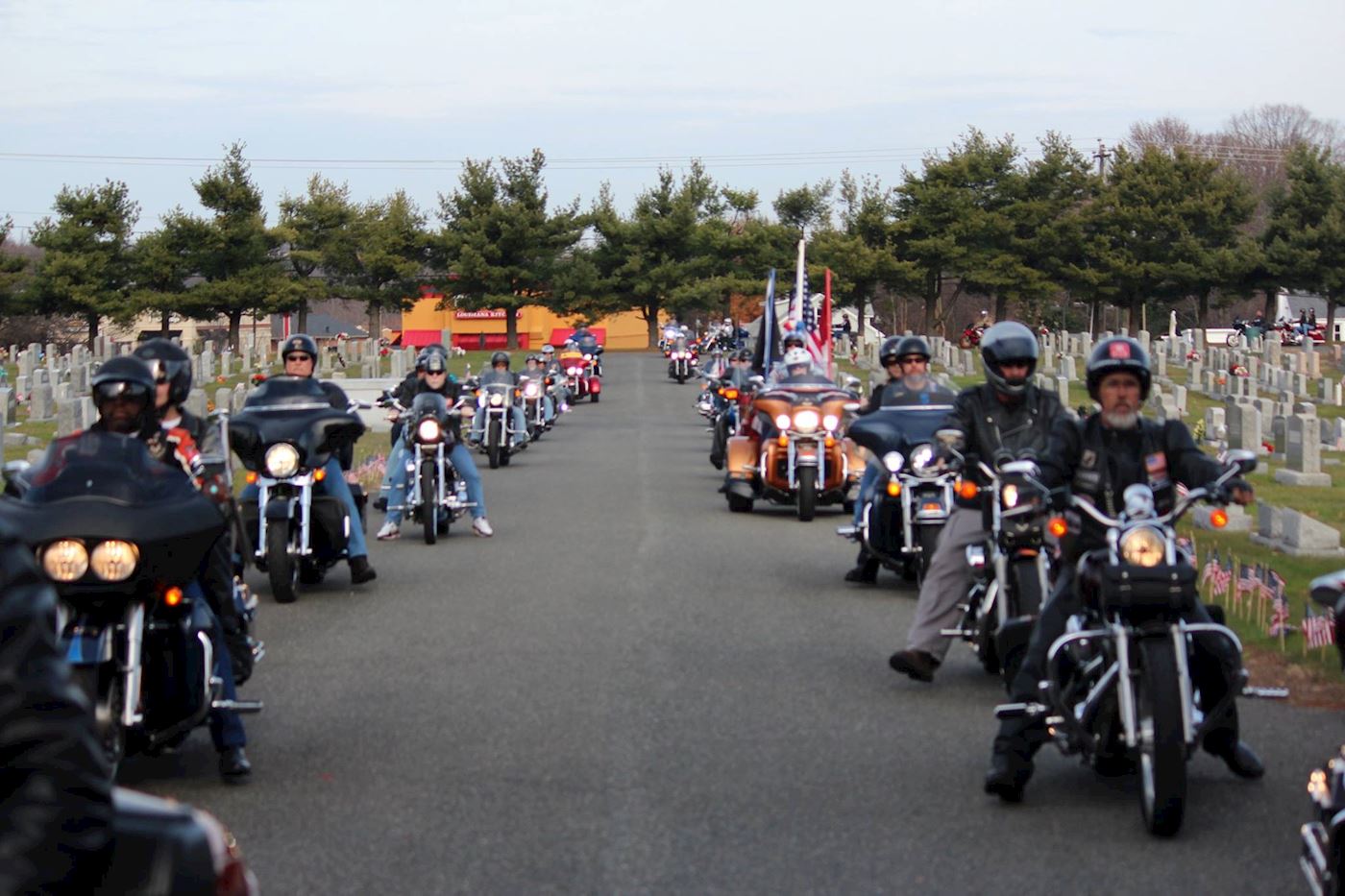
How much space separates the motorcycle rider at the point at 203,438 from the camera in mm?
7676

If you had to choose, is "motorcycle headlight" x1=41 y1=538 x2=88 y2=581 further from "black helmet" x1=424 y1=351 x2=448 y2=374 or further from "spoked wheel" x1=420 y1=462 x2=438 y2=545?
"black helmet" x1=424 y1=351 x2=448 y2=374

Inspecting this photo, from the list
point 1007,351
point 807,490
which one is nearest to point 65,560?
point 1007,351

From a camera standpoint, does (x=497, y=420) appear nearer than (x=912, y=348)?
No

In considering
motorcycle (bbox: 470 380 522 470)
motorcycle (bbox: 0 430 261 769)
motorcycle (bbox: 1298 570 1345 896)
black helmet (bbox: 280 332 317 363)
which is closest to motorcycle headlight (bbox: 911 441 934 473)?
black helmet (bbox: 280 332 317 363)

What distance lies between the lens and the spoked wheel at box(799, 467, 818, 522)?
1831 centimetres

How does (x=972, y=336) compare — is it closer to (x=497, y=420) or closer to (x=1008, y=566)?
(x=497, y=420)

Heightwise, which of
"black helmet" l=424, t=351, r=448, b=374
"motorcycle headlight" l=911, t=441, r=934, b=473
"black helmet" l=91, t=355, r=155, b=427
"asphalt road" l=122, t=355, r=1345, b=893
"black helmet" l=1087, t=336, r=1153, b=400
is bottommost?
"asphalt road" l=122, t=355, r=1345, b=893

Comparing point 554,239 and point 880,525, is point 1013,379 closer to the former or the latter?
point 880,525

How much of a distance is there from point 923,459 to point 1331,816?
24.9 feet

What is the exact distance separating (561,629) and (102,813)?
28.0 feet

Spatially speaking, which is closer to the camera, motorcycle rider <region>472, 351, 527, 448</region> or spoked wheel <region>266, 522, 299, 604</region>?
spoked wheel <region>266, 522, 299, 604</region>

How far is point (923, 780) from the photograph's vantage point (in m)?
7.46

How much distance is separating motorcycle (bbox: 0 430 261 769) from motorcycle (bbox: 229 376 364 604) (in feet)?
18.1

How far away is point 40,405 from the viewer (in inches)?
1283
